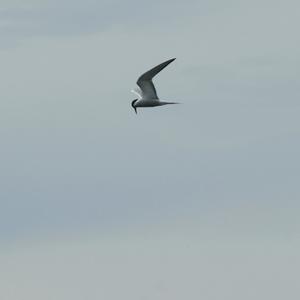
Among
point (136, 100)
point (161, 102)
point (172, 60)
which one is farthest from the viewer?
point (136, 100)

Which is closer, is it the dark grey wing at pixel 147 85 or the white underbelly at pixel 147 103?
the white underbelly at pixel 147 103

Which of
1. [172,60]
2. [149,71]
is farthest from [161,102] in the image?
[172,60]

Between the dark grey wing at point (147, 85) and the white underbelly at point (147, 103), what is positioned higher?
the dark grey wing at point (147, 85)

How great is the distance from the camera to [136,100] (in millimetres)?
60844

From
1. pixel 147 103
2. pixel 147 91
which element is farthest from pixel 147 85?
pixel 147 103

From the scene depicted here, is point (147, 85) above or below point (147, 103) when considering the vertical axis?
above

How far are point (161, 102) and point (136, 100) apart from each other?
21.4 feet

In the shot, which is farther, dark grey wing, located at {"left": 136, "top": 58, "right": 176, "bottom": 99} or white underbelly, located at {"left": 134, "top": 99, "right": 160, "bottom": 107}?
dark grey wing, located at {"left": 136, "top": 58, "right": 176, "bottom": 99}

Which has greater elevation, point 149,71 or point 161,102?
point 149,71

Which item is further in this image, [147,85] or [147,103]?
[147,85]

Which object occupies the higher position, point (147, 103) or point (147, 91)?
point (147, 91)

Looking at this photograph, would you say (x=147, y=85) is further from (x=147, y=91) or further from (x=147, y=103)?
(x=147, y=103)

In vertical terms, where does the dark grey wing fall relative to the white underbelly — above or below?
above

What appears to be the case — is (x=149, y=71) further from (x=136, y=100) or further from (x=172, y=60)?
(x=172, y=60)
